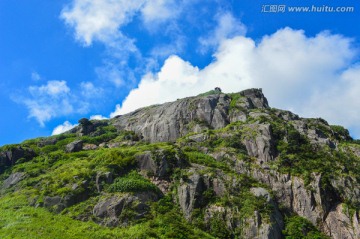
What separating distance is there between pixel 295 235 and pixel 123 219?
24059 millimetres

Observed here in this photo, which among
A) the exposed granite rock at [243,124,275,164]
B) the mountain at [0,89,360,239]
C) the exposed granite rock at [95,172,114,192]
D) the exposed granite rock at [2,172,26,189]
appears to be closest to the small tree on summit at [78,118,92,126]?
the mountain at [0,89,360,239]

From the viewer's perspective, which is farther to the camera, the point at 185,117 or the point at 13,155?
the point at 185,117

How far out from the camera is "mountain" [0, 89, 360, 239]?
4834cm

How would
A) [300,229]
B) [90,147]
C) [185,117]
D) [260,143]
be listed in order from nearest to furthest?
[300,229], [260,143], [90,147], [185,117]

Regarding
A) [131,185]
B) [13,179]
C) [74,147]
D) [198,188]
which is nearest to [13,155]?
[13,179]

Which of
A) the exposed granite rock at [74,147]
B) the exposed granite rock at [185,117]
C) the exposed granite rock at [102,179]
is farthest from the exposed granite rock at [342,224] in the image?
the exposed granite rock at [74,147]

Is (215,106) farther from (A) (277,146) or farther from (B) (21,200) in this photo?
(B) (21,200)

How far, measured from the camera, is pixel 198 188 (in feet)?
180

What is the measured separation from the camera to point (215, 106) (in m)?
93.7

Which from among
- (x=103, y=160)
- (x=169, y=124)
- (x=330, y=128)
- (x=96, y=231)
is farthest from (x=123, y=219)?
(x=330, y=128)

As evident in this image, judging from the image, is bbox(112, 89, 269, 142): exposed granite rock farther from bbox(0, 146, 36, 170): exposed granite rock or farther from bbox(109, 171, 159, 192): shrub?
bbox(109, 171, 159, 192): shrub

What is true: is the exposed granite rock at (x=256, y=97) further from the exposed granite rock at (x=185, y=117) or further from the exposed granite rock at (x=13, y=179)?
the exposed granite rock at (x=13, y=179)

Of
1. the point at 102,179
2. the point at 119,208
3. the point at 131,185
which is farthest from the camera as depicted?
the point at 102,179

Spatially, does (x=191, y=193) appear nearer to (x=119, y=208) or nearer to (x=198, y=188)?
(x=198, y=188)
